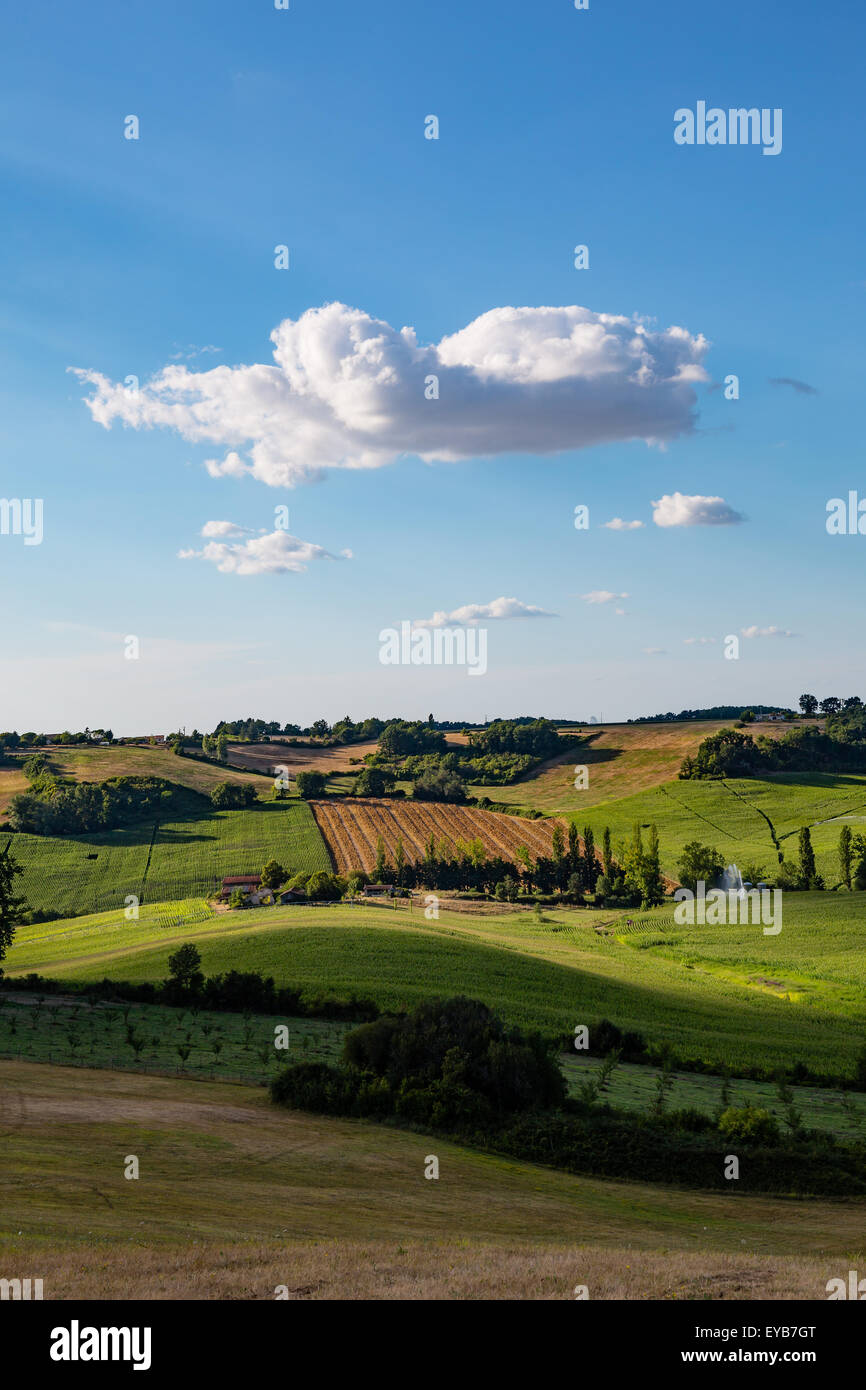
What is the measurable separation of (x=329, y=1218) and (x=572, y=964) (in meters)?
54.9

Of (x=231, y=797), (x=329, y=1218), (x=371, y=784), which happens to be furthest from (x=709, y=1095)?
(x=371, y=784)

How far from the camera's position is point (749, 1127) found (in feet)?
110

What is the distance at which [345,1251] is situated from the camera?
19.2 meters

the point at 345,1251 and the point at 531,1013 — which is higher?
the point at 345,1251

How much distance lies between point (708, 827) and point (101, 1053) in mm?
115058

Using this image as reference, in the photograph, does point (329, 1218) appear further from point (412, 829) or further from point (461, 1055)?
point (412, 829)

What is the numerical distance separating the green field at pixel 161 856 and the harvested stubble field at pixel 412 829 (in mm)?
4066

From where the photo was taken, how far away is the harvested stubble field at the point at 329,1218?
1694 centimetres

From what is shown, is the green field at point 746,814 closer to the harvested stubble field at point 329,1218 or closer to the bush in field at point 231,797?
the bush in field at point 231,797

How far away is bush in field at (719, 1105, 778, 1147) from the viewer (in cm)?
3316

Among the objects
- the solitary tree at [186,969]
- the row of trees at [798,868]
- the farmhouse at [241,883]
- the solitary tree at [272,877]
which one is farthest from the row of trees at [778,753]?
the solitary tree at [186,969]

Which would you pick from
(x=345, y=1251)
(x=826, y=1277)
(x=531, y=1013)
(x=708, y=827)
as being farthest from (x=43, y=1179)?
(x=708, y=827)

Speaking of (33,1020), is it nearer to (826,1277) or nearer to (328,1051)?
(328,1051)

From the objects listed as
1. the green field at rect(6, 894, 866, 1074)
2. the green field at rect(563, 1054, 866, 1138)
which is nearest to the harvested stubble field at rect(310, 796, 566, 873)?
the green field at rect(6, 894, 866, 1074)
